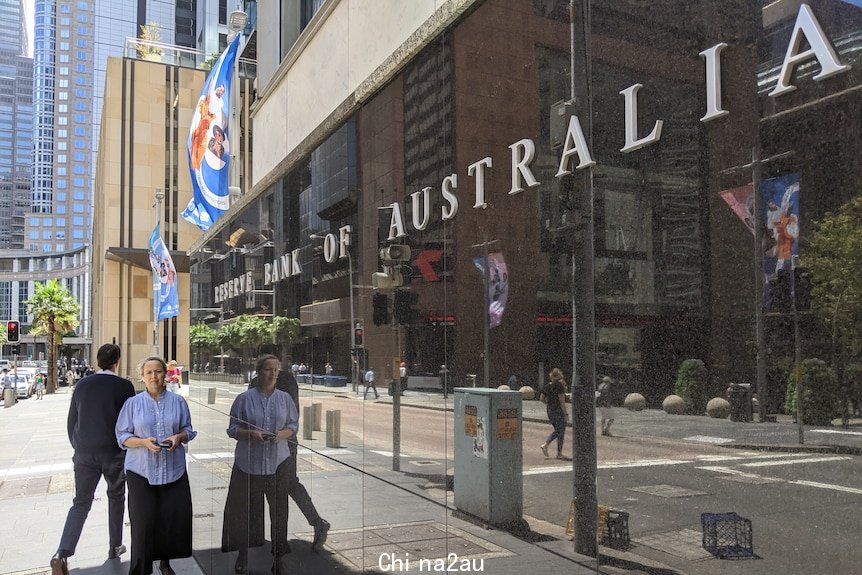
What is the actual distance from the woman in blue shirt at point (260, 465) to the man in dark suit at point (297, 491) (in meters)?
0.04

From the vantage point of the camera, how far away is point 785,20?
1514mm

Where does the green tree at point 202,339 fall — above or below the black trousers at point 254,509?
above

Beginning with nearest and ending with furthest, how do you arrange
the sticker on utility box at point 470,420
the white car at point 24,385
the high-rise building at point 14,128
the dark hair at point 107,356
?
the sticker on utility box at point 470,420 < the dark hair at point 107,356 < the white car at point 24,385 < the high-rise building at point 14,128

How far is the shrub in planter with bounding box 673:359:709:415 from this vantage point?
68.5 inches

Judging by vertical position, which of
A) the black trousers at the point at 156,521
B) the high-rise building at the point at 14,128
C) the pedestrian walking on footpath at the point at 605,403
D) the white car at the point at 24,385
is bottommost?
the white car at the point at 24,385

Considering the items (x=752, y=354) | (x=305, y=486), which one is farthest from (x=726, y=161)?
(x=305, y=486)

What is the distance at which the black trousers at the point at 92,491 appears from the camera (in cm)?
685

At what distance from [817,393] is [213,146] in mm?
8084

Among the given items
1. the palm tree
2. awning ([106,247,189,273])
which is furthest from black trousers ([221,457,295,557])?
the palm tree

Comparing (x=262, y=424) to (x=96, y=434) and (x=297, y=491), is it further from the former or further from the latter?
(x=96, y=434)

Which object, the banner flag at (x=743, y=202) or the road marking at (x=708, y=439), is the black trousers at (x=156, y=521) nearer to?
the road marking at (x=708, y=439)

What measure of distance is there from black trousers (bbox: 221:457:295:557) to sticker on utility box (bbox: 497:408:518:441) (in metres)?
2.54

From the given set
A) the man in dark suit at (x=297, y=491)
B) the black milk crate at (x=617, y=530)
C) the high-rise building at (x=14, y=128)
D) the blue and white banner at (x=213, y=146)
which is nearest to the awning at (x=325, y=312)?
the man in dark suit at (x=297, y=491)

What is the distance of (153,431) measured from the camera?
6.01 meters
